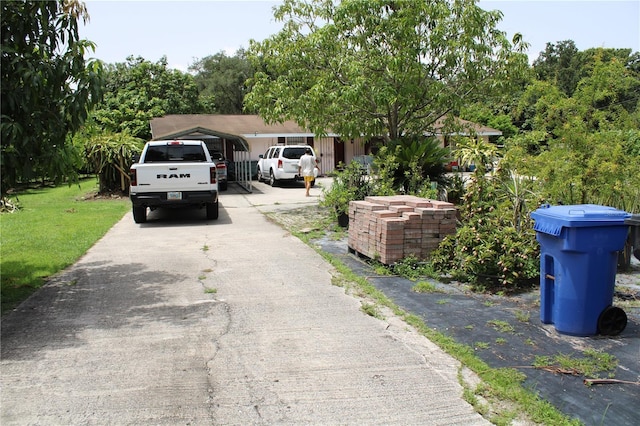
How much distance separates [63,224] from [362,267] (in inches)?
330

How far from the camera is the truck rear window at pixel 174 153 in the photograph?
14.4 metres

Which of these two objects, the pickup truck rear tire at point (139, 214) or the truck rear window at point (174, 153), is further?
the truck rear window at point (174, 153)

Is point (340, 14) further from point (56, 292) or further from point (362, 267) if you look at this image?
point (56, 292)

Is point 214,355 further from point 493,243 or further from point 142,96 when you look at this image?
point 142,96

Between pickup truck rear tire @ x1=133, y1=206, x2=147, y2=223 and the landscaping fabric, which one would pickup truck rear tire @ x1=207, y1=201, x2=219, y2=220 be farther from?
the landscaping fabric

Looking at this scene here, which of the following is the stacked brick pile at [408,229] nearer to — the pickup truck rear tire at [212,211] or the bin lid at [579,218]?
the bin lid at [579,218]

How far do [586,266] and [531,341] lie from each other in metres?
0.85

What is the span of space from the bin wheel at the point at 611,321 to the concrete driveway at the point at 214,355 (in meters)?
1.56

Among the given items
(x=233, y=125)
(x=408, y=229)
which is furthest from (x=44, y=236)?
(x=233, y=125)

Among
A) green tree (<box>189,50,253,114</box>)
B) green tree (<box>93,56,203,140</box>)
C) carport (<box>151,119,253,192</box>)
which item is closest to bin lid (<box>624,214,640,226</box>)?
carport (<box>151,119,253,192</box>)

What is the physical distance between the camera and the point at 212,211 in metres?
13.9

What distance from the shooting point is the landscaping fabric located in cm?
384

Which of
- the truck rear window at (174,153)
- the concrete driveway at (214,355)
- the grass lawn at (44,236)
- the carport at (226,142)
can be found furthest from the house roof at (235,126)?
the concrete driveway at (214,355)

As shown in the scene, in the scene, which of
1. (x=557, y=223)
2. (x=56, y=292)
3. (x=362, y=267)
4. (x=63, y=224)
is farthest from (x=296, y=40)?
(x=557, y=223)
